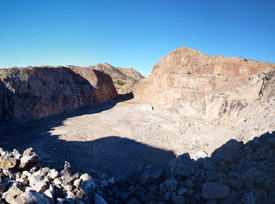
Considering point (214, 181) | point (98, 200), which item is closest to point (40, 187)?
point (98, 200)

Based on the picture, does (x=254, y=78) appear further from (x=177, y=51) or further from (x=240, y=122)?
(x=177, y=51)

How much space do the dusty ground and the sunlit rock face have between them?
2.05m

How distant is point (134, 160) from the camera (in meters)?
8.66

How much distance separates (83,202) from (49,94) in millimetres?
14432

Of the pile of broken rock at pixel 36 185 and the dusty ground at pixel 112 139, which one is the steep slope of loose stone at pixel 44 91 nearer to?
the dusty ground at pixel 112 139

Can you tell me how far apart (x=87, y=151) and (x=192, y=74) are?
15.3 metres

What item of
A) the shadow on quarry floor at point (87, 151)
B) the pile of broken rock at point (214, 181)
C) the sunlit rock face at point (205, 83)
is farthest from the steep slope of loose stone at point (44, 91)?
the pile of broken rock at point (214, 181)

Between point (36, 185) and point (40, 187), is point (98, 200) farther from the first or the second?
point (36, 185)

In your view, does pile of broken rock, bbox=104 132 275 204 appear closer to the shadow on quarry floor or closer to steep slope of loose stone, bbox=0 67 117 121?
the shadow on quarry floor

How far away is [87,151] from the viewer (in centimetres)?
923

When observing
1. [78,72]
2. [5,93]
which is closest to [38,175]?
[5,93]

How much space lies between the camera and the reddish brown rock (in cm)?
1741

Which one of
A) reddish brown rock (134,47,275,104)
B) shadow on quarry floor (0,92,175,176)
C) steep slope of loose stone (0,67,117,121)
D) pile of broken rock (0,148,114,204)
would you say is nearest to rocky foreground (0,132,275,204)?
pile of broken rock (0,148,114,204)

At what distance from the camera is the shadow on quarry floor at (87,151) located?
793cm
